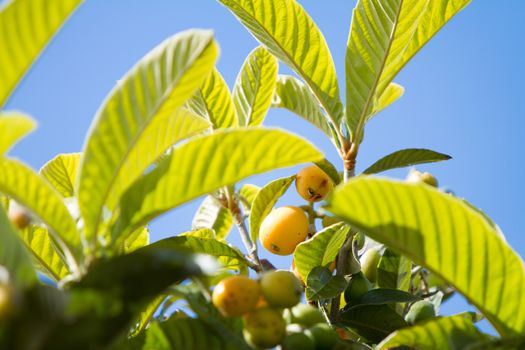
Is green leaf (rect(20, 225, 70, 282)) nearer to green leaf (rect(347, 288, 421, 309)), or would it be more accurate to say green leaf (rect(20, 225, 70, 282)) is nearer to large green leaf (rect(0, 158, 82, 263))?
large green leaf (rect(0, 158, 82, 263))

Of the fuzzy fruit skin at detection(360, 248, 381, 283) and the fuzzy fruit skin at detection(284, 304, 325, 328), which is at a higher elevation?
the fuzzy fruit skin at detection(284, 304, 325, 328)

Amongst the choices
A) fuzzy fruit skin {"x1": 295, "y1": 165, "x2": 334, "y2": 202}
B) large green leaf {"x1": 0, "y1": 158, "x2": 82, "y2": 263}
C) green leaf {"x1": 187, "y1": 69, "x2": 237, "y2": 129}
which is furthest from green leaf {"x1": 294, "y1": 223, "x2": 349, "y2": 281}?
large green leaf {"x1": 0, "y1": 158, "x2": 82, "y2": 263}

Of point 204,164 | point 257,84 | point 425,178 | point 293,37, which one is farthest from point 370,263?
point 204,164

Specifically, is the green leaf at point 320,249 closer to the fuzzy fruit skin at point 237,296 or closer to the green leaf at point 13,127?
the fuzzy fruit skin at point 237,296

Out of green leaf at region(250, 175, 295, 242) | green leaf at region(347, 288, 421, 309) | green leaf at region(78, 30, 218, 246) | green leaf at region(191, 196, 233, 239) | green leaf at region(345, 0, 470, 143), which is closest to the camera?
green leaf at region(78, 30, 218, 246)

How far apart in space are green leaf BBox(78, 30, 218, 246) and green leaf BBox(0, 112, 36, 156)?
0.34 feet

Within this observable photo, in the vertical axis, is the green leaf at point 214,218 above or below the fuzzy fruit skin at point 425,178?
below

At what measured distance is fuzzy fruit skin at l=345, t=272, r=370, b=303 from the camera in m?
1.95

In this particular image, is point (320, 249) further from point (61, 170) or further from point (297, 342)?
point (61, 170)

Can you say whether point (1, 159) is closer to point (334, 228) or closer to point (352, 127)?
point (334, 228)

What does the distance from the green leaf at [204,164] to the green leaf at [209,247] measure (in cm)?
44

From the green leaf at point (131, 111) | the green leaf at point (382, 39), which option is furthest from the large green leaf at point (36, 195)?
the green leaf at point (382, 39)

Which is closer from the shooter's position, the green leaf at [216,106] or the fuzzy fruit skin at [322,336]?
the fuzzy fruit skin at [322,336]

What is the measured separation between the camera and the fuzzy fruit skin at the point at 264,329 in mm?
1109
